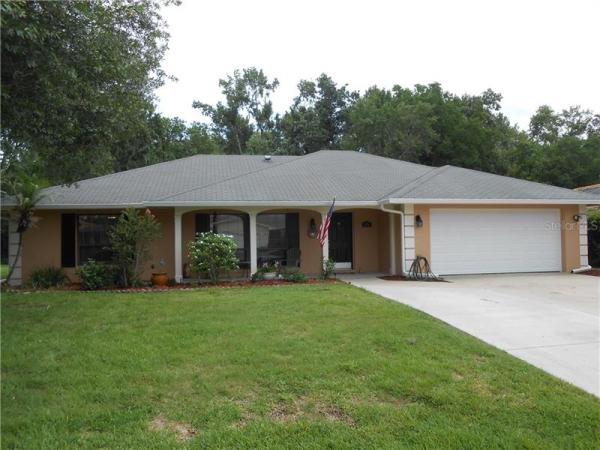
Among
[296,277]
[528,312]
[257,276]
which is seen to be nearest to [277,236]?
[257,276]

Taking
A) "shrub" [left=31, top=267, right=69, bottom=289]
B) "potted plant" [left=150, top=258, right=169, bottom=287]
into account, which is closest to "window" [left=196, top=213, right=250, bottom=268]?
"potted plant" [left=150, top=258, right=169, bottom=287]

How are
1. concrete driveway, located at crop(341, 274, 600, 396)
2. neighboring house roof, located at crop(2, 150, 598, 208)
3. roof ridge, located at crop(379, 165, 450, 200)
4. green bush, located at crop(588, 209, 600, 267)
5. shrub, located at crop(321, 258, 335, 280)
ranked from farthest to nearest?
green bush, located at crop(588, 209, 600, 267) → roof ridge, located at crop(379, 165, 450, 200) → neighboring house roof, located at crop(2, 150, 598, 208) → shrub, located at crop(321, 258, 335, 280) → concrete driveway, located at crop(341, 274, 600, 396)

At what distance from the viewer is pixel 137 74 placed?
32.6 feet

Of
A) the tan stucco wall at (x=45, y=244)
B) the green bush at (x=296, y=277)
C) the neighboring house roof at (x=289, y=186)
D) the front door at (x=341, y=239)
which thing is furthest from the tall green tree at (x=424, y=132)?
the tan stucco wall at (x=45, y=244)

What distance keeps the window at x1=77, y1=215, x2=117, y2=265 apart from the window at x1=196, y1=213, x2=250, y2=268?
8.50ft

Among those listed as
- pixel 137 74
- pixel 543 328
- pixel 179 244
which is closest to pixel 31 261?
pixel 179 244

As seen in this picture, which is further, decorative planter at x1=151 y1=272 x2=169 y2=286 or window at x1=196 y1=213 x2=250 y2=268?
window at x1=196 y1=213 x2=250 y2=268

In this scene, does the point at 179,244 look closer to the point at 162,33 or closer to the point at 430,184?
the point at 162,33

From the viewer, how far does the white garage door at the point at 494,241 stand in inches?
548

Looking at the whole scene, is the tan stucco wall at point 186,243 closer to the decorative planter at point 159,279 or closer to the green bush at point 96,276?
the decorative planter at point 159,279

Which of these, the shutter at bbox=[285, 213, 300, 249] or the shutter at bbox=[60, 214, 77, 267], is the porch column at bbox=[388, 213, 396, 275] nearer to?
the shutter at bbox=[285, 213, 300, 249]

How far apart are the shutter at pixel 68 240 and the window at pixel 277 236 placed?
5.40 metres

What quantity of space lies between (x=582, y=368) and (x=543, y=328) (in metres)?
1.85

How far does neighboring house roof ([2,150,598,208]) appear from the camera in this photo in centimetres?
1301
